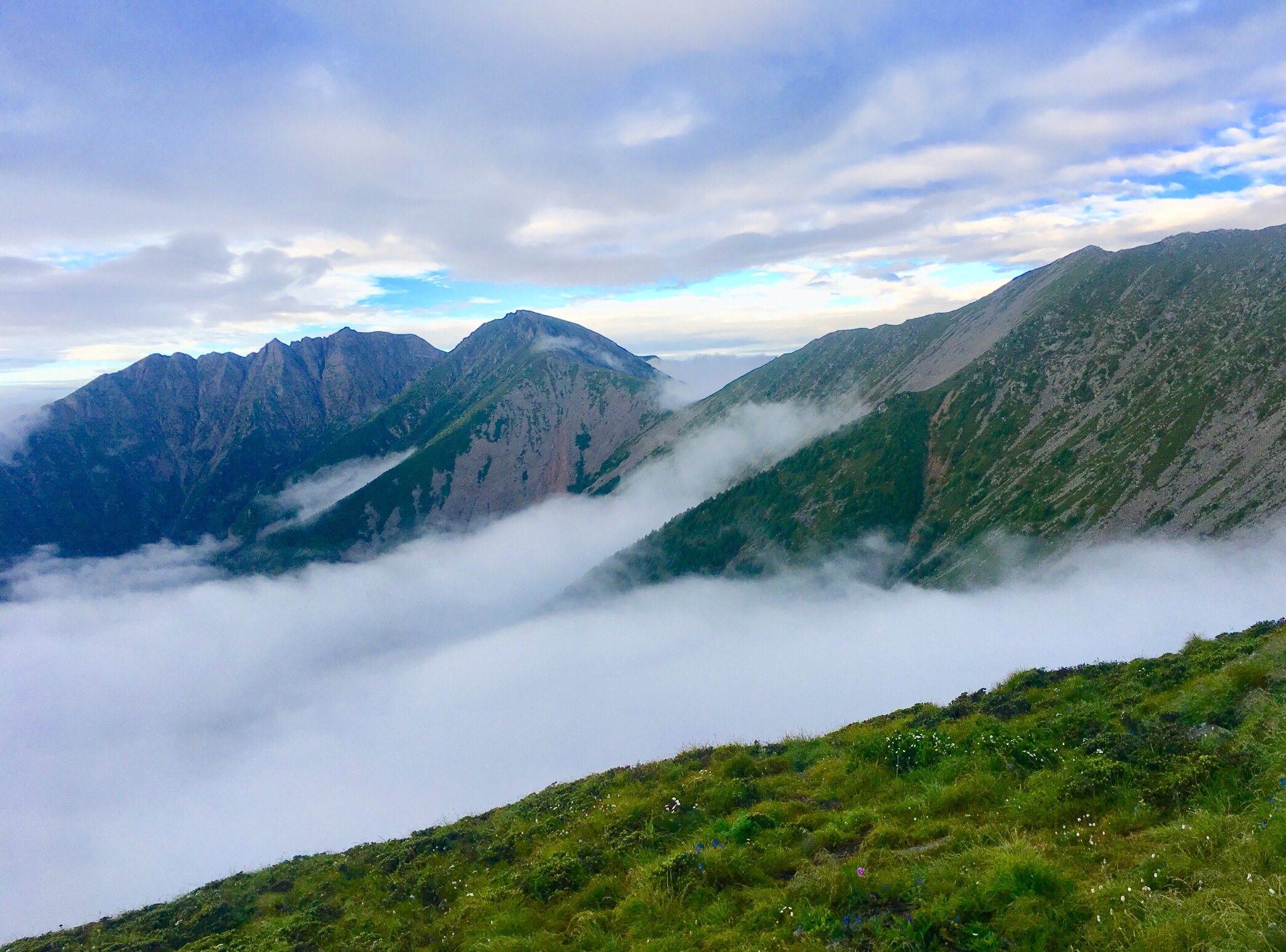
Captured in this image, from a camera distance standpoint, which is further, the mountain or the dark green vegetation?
the mountain

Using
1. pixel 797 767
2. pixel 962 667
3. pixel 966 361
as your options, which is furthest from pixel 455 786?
pixel 966 361

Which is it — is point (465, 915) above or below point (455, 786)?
above

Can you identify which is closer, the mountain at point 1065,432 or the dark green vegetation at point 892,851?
the dark green vegetation at point 892,851

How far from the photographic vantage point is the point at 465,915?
13.6 meters

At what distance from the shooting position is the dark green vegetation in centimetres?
875

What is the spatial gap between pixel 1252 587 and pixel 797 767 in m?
107

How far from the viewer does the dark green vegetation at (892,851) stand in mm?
8750

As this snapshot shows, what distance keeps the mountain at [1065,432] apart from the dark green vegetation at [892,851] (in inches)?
4403

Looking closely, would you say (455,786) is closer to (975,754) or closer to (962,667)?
(962,667)

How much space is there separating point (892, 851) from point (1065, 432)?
15275 centimetres

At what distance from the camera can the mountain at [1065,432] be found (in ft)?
348

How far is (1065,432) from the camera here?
133500 mm

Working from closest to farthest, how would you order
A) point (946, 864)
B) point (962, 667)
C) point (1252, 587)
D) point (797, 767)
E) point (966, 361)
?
point (946, 864) < point (797, 767) < point (1252, 587) < point (962, 667) < point (966, 361)

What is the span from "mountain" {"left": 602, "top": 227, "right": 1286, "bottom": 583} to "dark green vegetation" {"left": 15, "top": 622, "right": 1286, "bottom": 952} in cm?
11184
